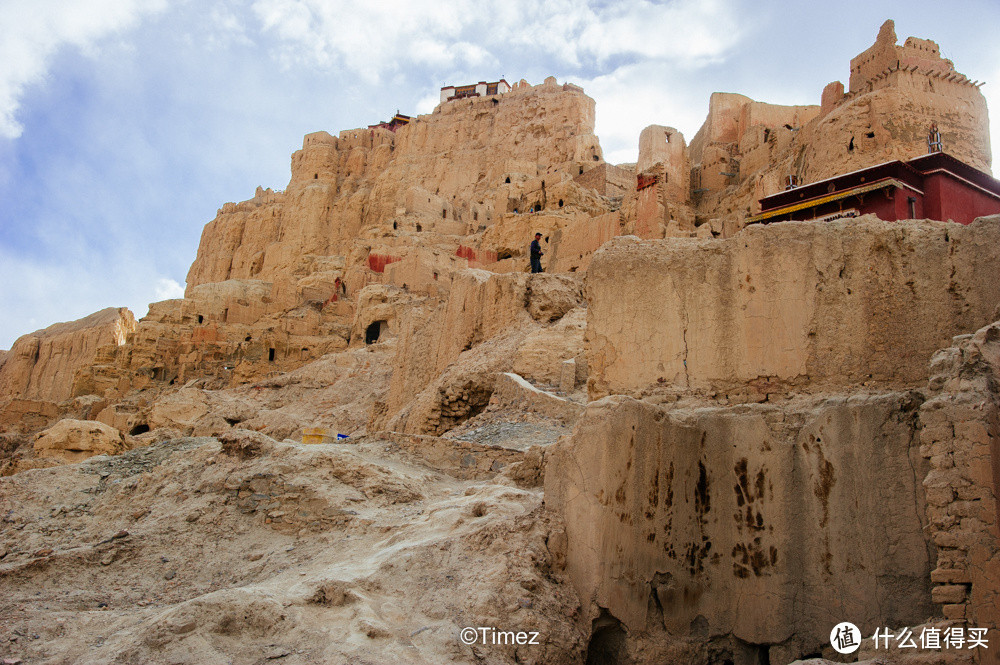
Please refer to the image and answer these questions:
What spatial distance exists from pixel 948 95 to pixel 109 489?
2461 centimetres

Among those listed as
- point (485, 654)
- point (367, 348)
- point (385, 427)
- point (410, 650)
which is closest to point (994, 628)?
point (485, 654)

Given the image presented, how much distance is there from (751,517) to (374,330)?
2249 cm

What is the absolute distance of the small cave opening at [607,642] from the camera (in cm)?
445

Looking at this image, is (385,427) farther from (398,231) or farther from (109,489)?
(398,231)

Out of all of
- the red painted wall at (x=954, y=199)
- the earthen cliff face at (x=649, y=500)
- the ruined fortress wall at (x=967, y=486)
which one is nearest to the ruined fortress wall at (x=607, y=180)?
the red painted wall at (x=954, y=199)

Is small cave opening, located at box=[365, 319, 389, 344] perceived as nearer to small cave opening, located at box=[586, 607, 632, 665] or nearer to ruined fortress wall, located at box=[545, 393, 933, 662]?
ruined fortress wall, located at box=[545, 393, 933, 662]

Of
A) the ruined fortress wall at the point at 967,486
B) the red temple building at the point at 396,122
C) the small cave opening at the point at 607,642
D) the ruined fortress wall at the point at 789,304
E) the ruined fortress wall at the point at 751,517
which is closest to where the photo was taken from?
the ruined fortress wall at the point at 967,486

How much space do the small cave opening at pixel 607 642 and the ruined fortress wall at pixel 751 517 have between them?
0.09 m

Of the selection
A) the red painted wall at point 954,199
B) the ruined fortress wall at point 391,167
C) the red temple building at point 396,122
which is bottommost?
the red painted wall at point 954,199

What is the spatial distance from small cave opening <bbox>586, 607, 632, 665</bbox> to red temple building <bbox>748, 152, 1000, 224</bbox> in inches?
368

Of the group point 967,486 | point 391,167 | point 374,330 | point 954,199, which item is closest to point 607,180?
point 374,330

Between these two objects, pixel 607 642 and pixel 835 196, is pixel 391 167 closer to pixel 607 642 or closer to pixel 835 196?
pixel 835 196

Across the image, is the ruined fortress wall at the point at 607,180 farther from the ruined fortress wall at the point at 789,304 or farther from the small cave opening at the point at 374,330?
the ruined fortress wall at the point at 789,304

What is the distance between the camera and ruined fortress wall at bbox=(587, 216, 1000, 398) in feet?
15.5
